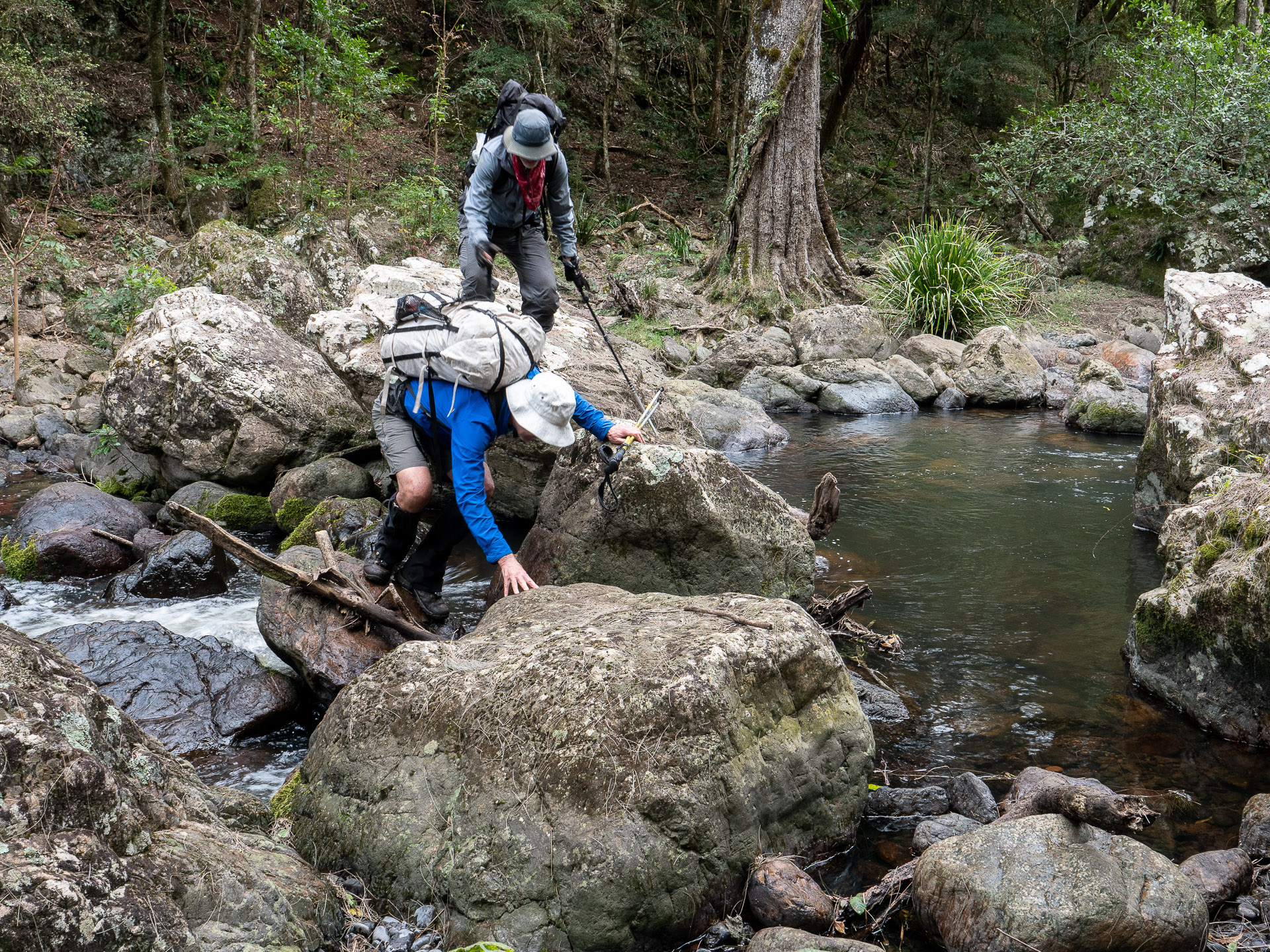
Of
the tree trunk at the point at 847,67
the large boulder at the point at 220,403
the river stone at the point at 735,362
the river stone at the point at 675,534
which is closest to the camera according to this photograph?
the river stone at the point at 675,534

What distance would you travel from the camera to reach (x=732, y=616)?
3.58m

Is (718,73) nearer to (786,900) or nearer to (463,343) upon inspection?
(463,343)

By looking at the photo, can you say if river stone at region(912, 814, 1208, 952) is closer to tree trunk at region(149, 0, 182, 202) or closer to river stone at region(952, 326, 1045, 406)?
river stone at region(952, 326, 1045, 406)

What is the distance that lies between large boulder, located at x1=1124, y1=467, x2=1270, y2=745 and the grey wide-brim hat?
4387mm

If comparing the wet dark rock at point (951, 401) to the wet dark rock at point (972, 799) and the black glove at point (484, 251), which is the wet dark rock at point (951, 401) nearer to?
the black glove at point (484, 251)

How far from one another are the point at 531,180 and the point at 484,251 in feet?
1.91

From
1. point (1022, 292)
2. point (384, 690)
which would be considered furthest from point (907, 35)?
point (384, 690)

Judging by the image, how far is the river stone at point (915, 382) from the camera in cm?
1277

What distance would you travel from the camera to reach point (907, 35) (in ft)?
83.8

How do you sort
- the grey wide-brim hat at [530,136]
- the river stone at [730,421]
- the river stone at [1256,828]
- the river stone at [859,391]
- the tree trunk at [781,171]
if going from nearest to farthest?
the river stone at [1256,828]
the grey wide-brim hat at [530,136]
the river stone at [730,421]
the river stone at [859,391]
the tree trunk at [781,171]

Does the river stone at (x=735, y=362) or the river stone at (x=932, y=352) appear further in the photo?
the river stone at (x=932, y=352)

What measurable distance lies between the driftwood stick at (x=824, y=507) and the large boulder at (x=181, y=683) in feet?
10.4

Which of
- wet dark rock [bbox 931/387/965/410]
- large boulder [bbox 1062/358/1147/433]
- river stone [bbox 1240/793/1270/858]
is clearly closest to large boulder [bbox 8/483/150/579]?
river stone [bbox 1240/793/1270/858]

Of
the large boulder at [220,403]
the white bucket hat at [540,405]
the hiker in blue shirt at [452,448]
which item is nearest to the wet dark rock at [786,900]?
the hiker in blue shirt at [452,448]
